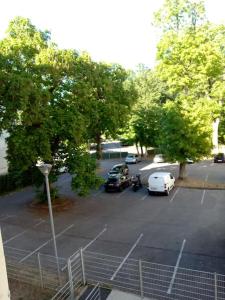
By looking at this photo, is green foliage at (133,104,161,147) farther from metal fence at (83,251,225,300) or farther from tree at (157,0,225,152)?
metal fence at (83,251,225,300)

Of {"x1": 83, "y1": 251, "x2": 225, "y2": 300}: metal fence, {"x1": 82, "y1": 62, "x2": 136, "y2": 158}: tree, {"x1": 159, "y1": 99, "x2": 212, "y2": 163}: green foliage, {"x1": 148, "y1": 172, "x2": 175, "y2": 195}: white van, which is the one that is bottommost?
{"x1": 83, "y1": 251, "x2": 225, "y2": 300}: metal fence

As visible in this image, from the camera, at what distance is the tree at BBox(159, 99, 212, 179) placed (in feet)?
87.2

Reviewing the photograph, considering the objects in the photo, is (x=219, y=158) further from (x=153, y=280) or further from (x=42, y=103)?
(x=153, y=280)

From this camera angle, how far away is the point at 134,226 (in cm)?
1811

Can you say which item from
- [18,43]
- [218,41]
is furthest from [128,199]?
[218,41]

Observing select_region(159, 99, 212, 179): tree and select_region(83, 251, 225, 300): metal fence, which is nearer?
select_region(83, 251, 225, 300): metal fence

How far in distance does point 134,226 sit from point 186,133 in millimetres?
11312

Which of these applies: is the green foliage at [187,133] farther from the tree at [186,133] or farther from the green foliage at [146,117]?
the green foliage at [146,117]

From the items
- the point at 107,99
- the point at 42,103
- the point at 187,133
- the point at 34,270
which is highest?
the point at 107,99

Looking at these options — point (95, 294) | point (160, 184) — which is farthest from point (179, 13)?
point (95, 294)

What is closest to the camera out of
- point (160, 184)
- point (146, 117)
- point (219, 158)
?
point (160, 184)

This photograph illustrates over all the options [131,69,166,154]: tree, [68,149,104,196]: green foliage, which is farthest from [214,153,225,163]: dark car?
[68,149,104,196]: green foliage

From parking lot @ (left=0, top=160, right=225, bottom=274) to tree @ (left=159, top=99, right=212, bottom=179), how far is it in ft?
10.9

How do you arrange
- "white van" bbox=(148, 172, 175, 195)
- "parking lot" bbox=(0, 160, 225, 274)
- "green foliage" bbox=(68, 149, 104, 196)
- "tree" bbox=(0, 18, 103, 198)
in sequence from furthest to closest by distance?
"white van" bbox=(148, 172, 175, 195) < "green foliage" bbox=(68, 149, 104, 196) < "tree" bbox=(0, 18, 103, 198) < "parking lot" bbox=(0, 160, 225, 274)
